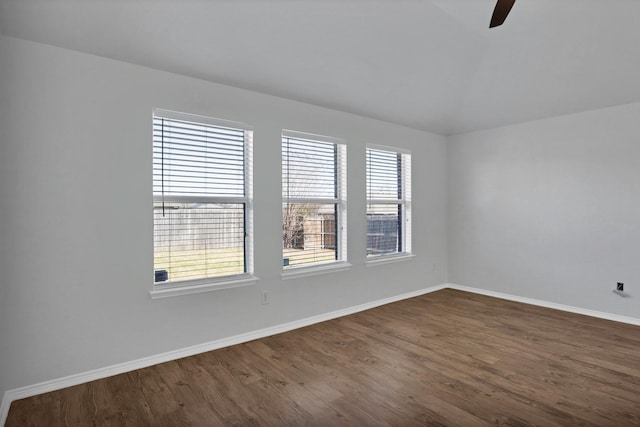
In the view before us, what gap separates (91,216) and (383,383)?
2476 millimetres

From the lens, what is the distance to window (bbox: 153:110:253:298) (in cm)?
296

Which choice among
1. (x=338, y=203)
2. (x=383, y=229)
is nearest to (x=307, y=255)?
(x=338, y=203)

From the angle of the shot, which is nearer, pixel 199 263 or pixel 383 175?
pixel 199 263

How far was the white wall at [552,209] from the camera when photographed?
3900 millimetres

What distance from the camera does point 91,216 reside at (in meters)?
2.60

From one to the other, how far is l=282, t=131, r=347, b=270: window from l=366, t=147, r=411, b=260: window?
1.70 feet

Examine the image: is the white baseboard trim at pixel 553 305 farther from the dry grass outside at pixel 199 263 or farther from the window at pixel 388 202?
the dry grass outside at pixel 199 263

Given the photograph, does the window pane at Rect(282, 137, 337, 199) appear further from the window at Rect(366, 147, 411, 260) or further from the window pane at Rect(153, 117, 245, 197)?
the window at Rect(366, 147, 411, 260)

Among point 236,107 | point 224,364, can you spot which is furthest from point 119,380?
point 236,107

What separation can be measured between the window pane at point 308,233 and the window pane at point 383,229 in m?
0.61

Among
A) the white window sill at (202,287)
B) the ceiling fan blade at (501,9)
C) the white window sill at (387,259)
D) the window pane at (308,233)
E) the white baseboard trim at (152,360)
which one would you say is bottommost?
the white baseboard trim at (152,360)

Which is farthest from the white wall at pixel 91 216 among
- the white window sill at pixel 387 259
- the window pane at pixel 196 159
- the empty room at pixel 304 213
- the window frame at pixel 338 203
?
the white window sill at pixel 387 259

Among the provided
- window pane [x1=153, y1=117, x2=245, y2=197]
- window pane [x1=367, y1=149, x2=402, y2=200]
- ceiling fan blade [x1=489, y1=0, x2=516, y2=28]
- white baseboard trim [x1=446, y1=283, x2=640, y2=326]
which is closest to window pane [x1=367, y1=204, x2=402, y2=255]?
window pane [x1=367, y1=149, x2=402, y2=200]

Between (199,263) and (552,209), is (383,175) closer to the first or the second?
(552,209)
